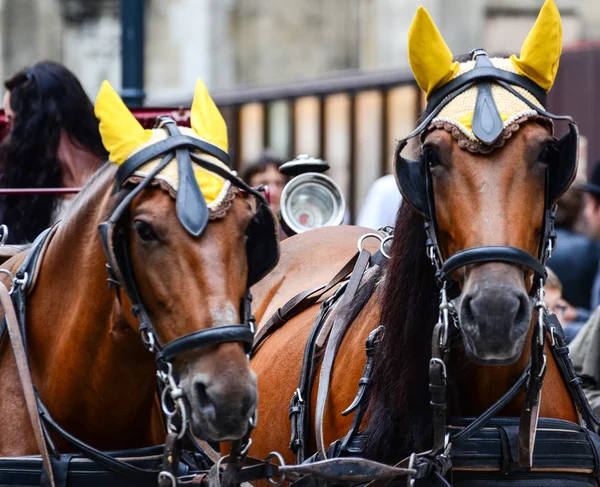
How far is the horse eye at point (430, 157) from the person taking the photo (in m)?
3.71

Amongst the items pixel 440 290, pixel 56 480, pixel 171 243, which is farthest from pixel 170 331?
pixel 440 290

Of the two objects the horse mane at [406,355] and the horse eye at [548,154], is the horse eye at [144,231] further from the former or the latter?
the horse eye at [548,154]

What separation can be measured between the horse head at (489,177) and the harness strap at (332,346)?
70 centimetres

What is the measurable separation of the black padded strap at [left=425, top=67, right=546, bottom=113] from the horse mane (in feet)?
1.16

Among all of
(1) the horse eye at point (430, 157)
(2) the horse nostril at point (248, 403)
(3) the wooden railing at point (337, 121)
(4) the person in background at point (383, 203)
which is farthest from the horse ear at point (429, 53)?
(3) the wooden railing at point (337, 121)

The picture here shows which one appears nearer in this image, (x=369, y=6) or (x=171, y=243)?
(x=171, y=243)

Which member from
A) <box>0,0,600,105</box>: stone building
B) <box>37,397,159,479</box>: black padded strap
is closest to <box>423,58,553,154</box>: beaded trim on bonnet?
<box>37,397,159,479</box>: black padded strap

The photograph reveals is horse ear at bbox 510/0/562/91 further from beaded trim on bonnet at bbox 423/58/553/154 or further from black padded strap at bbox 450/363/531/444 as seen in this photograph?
black padded strap at bbox 450/363/531/444

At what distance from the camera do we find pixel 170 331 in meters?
3.33

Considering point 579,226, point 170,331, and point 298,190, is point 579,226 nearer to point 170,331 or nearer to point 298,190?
point 298,190

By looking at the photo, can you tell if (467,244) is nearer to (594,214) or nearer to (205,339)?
(205,339)

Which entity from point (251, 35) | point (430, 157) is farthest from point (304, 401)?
point (251, 35)

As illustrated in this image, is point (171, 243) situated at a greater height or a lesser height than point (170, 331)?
greater

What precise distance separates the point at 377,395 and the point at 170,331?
88 centimetres
